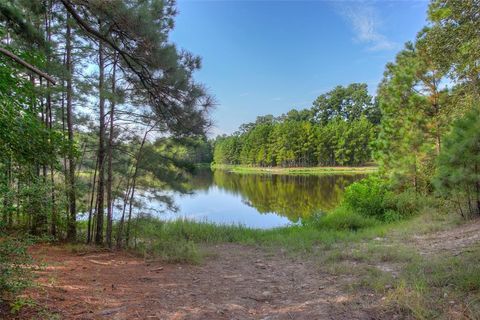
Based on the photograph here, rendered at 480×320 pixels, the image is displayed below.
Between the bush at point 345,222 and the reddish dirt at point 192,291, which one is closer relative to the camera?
the reddish dirt at point 192,291

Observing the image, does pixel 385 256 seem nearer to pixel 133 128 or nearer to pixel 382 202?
pixel 133 128

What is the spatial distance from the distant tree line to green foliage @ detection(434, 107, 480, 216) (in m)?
27.8

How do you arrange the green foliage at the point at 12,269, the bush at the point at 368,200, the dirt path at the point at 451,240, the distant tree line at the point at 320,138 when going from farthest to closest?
the distant tree line at the point at 320,138 → the bush at the point at 368,200 → the dirt path at the point at 451,240 → the green foliage at the point at 12,269

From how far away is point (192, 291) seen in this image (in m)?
3.40

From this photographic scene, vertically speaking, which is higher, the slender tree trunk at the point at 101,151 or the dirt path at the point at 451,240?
the slender tree trunk at the point at 101,151

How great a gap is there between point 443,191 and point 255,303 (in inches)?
221

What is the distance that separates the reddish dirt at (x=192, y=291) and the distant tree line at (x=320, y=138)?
31.9 metres

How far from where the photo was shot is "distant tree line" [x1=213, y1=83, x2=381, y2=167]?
41.2 m

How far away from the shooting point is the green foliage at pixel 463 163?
5.77 m

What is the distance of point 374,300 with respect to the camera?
281cm

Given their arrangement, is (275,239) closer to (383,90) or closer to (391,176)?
(391,176)

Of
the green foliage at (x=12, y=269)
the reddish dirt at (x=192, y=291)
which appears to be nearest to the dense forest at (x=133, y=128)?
the green foliage at (x=12, y=269)

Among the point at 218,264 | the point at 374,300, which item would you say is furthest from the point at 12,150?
the point at 374,300

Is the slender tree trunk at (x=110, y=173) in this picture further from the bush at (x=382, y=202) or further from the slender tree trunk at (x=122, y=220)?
the bush at (x=382, y=202)
